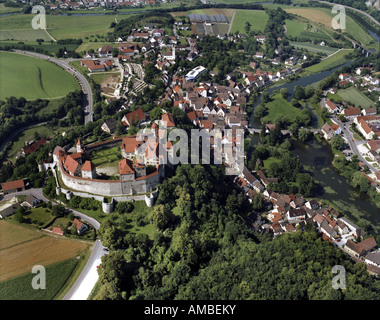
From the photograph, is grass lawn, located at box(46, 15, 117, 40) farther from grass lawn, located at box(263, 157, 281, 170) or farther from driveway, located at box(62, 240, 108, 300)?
driveway, located at box(62, 240, 108, 300)

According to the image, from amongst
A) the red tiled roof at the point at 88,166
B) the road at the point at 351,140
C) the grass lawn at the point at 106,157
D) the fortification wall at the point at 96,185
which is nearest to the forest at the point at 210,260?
the fortification wall at the point at 96,185

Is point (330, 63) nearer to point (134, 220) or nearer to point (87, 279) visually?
point (134, 220)

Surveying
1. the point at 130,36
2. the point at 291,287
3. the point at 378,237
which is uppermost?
the point at 130,36

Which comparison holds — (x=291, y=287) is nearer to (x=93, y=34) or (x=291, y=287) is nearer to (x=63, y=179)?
(x=63, y=179)

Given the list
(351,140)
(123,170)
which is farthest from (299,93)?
(123,170)

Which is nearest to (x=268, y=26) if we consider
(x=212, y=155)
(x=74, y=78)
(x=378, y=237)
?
(x=74, y=78)

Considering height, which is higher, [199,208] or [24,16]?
[24,16]

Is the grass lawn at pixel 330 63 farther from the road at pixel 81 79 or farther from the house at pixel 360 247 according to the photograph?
the house at pixel 360 247

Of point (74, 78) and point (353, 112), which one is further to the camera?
point (74, 78)
